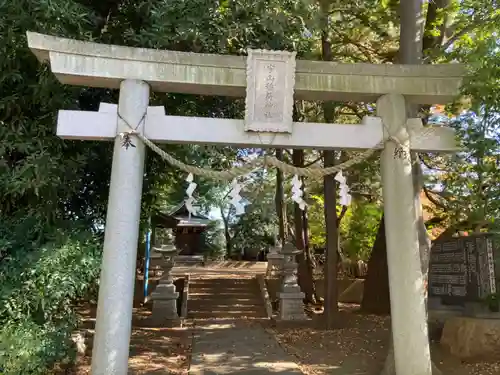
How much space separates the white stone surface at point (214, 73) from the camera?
514cm

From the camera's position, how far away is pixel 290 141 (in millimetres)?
5430

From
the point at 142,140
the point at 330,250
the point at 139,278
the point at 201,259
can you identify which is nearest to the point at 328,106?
the point at 330,250

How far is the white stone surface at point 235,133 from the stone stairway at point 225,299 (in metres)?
8.30

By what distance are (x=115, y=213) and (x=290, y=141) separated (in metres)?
2.14

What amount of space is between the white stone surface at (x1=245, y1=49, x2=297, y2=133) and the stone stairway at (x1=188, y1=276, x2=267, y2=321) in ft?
27.8

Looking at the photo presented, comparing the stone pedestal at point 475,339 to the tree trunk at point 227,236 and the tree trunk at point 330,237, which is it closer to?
the tree trunk at point 330,237

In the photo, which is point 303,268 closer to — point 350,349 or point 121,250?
point 350,349

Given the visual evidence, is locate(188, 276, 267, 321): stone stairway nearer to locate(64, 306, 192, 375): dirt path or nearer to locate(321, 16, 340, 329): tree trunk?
locate(64, 306, 192, 375): dirt path

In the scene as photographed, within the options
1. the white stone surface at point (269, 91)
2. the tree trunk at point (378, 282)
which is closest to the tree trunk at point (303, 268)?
the tree trunk at point (378, 282)

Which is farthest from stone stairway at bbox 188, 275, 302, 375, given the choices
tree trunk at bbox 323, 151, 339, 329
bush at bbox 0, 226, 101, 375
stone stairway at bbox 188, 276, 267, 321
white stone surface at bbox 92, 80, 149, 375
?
white stone surface at bbox 92, 80, 149, 375

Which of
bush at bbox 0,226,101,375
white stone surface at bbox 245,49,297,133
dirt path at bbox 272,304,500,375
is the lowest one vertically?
dirt path at bbox 272,304,500,375

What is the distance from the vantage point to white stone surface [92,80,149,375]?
4832mm

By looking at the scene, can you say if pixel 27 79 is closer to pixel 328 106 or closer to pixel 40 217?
pixel 40 217

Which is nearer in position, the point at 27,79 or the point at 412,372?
the point at 412,372
